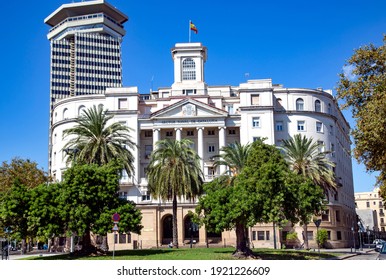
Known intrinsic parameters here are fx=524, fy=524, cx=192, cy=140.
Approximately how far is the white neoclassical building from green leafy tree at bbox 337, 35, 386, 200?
1745 inches

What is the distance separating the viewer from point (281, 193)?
43.8 metres

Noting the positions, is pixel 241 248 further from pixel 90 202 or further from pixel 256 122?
pixel 256 122

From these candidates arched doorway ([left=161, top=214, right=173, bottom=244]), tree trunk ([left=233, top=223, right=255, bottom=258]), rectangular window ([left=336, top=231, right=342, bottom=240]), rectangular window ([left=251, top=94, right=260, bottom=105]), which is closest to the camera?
tree trunk ([left=233, top=223, right=255, bottom=258])

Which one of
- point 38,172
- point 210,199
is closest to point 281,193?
point 210,199

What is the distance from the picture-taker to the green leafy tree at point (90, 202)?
46344 millimetres

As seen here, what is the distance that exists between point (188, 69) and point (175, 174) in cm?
3632

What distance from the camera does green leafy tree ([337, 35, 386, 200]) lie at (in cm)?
3466

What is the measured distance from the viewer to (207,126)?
86.1 metres

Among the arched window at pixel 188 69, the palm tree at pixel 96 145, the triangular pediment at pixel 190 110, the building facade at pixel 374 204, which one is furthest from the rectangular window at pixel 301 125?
the building facade at pixel 374 204

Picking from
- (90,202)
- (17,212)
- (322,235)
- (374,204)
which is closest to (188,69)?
(322,235)

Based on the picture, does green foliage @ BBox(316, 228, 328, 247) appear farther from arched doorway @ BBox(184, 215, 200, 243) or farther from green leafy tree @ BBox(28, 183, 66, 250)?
green leafy tree @ BBox(28, 183, 66, 250)

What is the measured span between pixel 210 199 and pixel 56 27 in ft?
471

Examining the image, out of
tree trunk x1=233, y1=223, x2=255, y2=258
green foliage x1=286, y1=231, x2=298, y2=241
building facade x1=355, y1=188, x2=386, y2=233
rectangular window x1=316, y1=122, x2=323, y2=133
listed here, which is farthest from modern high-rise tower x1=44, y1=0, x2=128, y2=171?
tree trunk x1=233, y1=223, x2=255, y2=258
